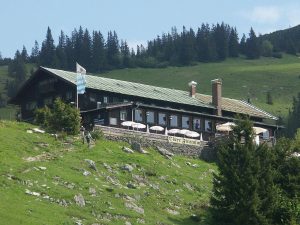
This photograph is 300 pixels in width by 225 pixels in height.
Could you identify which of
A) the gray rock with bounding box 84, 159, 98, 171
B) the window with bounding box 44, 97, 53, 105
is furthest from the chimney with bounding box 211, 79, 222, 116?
the gray rock with bounding box 84, 159, 98, 171

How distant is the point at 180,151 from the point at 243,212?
2331 cm

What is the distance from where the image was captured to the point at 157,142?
80.9 metres

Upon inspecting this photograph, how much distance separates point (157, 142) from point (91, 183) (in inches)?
797

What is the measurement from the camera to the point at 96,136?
7688 centimetres

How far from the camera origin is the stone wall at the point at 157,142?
3115 inches

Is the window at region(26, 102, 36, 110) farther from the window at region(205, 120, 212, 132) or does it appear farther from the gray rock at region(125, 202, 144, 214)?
the gray rock at region(125, 202, 144, 214)

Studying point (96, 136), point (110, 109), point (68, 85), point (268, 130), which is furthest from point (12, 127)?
point (268, 130)

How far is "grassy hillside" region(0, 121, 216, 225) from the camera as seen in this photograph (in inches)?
2141

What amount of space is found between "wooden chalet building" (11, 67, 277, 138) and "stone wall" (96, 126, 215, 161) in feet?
20.4

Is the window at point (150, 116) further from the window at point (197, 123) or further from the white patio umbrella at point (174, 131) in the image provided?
the window at point (197, 123)

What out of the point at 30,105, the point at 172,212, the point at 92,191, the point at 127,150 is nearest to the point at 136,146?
the point at 127,150

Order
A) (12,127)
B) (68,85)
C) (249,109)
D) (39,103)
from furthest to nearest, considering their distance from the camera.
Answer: (249,109)
(39,103)
(68,85)
(12,127)

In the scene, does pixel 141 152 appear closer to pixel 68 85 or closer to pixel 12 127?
pixel 12 127

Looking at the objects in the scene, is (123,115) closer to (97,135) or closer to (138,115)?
(138,115)
